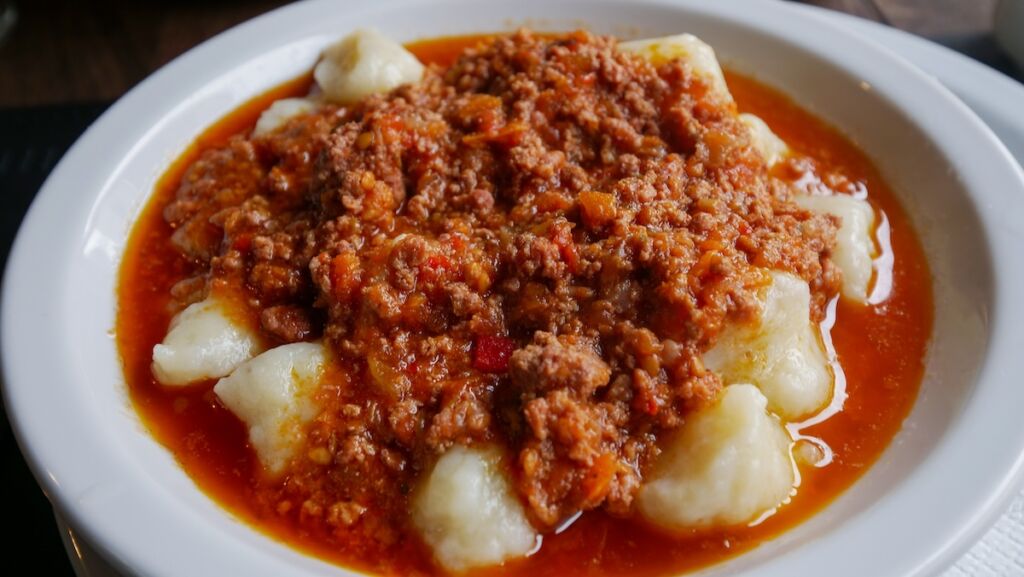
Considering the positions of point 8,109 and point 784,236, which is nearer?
point 784,236

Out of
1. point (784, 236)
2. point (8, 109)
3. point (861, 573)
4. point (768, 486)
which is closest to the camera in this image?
point (861, 573)

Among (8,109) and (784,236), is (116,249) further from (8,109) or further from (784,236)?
(784,236)

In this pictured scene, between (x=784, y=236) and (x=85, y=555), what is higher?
(x=784, y=236)

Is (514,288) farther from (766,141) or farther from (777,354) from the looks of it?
(766,141)

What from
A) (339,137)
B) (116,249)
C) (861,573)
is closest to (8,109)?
(116,249)

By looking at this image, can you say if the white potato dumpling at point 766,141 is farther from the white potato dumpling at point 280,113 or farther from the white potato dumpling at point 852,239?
the white potato dumpling at point 280,113

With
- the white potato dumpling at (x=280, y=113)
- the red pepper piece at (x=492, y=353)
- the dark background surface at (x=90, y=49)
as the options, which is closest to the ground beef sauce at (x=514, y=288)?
the red pepper piece at (x=492, y=353)

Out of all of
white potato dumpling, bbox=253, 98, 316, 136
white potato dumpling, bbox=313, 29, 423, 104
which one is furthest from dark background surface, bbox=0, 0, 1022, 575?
white potato dumpling, bbox=313, 29, 423, 104
